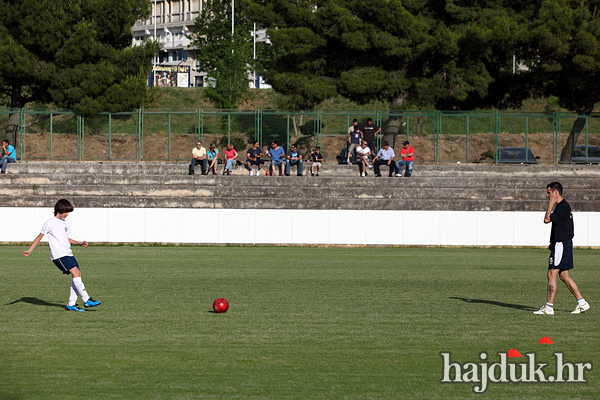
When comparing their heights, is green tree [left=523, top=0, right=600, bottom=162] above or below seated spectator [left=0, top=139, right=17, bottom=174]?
above

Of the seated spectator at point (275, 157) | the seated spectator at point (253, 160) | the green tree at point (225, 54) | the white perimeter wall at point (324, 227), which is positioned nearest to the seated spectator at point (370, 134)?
the seated spectator at point (275, 157)

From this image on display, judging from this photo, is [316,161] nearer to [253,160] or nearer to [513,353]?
[253,160]

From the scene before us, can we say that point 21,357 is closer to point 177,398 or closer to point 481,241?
point 177,398

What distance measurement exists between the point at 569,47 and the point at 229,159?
17.2 m

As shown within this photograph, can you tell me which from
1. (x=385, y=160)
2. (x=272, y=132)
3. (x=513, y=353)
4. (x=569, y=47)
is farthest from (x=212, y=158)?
(x=513, y=353)

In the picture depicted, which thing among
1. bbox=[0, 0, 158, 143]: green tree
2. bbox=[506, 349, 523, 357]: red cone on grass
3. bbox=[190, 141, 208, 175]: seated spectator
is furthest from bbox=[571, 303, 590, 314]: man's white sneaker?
bbox=[0, 0, 158, 143]: green tree

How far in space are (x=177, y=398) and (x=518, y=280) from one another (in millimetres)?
10112

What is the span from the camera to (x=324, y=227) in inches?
856

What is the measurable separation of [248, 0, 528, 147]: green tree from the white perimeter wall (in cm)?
1138

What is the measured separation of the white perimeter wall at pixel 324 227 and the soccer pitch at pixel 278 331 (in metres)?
5.53

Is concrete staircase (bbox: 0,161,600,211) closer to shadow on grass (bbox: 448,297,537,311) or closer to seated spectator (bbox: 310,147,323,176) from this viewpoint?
seated spectator (bbox: 310,147,323,176)

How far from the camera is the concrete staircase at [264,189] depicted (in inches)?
930

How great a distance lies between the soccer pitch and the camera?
20.2ft

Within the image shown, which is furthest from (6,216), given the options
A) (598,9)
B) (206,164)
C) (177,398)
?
(598,9)
